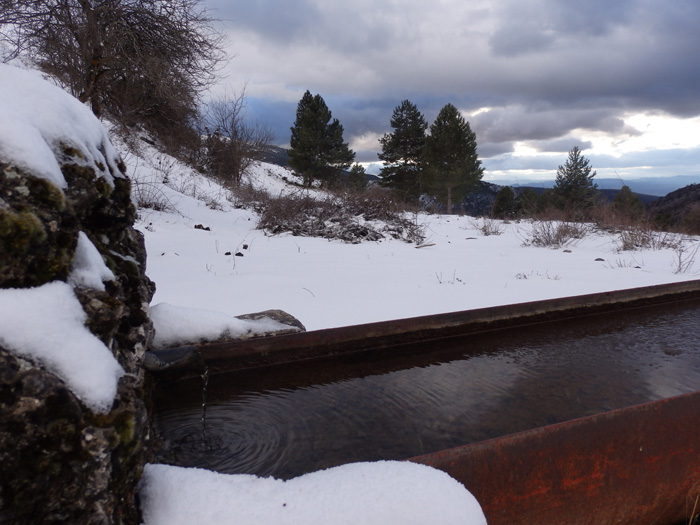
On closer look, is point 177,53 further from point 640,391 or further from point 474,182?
point 474,182

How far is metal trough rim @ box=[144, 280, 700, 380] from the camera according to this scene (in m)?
2.19

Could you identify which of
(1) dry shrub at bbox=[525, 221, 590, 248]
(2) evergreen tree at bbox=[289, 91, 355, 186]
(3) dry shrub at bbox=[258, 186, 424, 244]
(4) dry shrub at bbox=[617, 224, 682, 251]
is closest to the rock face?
(3) dry shrub at bbox=[258, 186, 424, 244]

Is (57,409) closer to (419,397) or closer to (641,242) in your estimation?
(419,397)

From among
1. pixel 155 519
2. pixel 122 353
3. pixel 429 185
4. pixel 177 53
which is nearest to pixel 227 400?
pixel 122 353

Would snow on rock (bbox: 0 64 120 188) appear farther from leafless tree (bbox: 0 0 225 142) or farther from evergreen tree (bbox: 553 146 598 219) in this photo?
evergreen tree (bbox: 553 146 598 219)

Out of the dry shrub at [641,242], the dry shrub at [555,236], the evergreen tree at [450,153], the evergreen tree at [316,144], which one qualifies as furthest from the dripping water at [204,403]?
the evergreen tree at [450,153]

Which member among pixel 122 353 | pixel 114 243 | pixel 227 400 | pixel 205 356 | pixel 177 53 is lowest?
pixel 227 400

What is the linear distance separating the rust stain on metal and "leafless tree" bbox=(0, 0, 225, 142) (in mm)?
8372

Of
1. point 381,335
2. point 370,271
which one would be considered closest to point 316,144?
point 370,271

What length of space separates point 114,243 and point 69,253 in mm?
539

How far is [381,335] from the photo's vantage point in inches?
106

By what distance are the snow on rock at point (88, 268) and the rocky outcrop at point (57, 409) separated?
0.7 inches

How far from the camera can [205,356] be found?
2254mm

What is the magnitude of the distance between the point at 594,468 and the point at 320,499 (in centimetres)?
85
